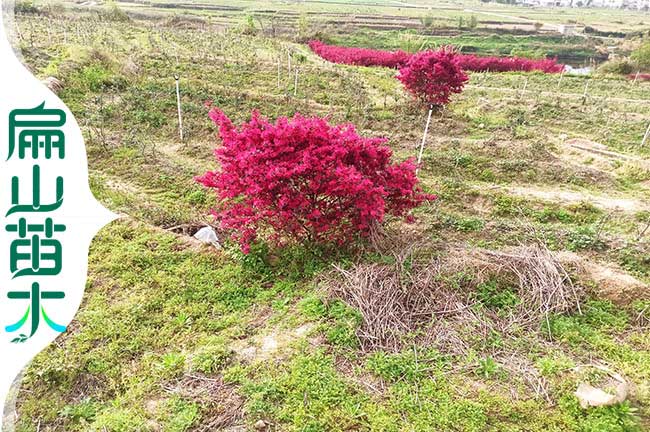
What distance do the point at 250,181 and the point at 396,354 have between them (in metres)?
2.26

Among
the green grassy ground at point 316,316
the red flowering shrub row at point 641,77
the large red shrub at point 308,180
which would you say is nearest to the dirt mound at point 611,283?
the green grassy ground at point 316,316

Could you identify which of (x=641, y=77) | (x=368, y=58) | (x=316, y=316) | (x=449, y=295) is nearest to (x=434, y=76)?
(x=449, y=295)

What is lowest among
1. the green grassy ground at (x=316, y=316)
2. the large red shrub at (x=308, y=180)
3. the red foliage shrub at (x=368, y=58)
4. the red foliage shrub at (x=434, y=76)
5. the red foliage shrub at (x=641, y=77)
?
the green grassy ground at (x=316, y=316)

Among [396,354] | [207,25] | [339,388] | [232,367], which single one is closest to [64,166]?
[232,367]

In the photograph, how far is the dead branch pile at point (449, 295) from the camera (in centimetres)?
388

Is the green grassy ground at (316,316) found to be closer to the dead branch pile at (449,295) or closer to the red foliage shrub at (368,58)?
the dead branch pile at (449,295)

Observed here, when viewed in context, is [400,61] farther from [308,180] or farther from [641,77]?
[308,180]

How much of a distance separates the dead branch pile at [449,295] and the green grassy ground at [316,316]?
0.10m

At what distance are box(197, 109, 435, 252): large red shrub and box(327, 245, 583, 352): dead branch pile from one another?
0.65 meters

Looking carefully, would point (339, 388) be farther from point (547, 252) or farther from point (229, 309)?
point (547, 252)

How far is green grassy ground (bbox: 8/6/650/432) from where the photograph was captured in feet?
10.5

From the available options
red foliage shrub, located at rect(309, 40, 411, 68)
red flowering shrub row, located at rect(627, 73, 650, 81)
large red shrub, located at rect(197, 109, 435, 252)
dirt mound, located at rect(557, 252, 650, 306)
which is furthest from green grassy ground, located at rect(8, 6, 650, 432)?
red flowering shrub row, located at rect(627, 73, 650, 81)

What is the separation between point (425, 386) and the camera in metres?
3.35

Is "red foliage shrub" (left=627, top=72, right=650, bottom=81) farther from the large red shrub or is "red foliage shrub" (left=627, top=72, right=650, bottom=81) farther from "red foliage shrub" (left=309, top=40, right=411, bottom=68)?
the large red shrub
